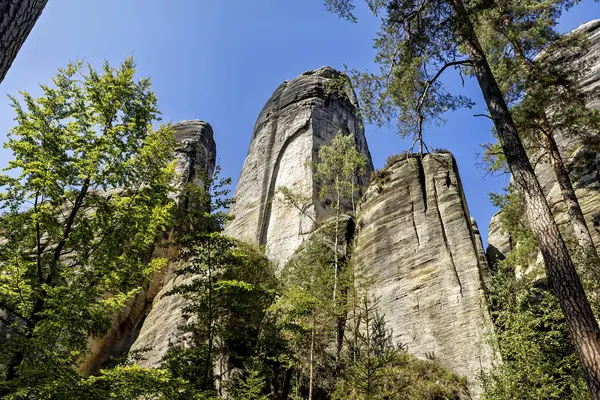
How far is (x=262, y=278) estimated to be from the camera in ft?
51.9

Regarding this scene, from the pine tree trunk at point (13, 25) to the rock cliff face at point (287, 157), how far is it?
20.7 m

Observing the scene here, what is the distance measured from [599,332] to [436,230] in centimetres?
916

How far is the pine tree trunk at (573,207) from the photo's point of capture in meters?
10.3

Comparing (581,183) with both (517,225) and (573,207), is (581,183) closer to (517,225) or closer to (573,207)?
(517,225)

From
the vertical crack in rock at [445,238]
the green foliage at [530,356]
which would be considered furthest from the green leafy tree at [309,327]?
the green foliage at [530,356]

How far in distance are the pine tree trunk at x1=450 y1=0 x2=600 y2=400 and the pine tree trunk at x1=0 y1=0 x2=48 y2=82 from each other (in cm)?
725

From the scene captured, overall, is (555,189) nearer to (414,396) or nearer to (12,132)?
(414,396)

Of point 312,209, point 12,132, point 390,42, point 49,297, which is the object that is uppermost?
point 312,209

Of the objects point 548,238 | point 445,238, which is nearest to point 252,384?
point 548,238

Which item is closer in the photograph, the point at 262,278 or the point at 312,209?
the point at 262,278

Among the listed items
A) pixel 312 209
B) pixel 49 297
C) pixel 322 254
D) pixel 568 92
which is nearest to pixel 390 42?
pixel 568 92

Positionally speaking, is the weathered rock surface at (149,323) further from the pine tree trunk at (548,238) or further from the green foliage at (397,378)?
the pine tree trunk at (548,238)

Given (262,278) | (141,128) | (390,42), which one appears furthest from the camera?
(262,278)

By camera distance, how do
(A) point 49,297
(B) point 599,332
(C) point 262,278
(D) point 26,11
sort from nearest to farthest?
(D) point 26,11 → (B) point 599,332 → (A) point 49,297 → (C) point 262,278
